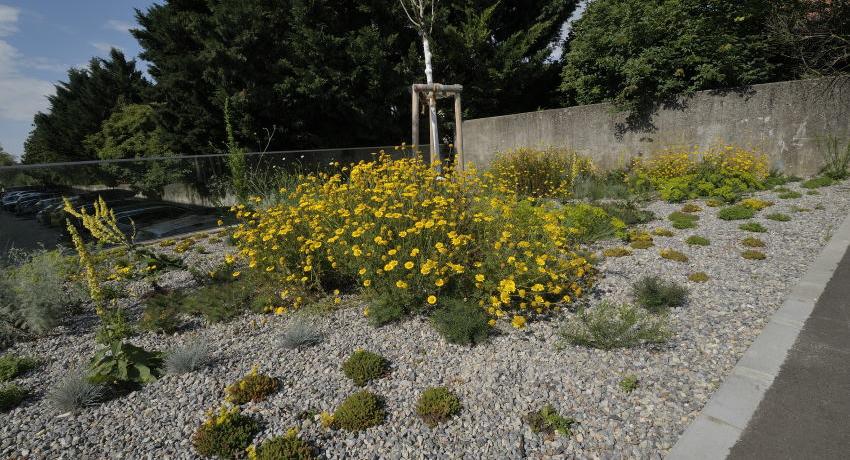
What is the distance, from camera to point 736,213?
5.57 meters

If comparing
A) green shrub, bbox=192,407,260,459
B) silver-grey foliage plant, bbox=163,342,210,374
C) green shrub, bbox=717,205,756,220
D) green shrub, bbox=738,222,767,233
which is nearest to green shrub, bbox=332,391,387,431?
green shrub, bbox=192,407,260,459

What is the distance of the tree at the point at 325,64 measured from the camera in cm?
1093

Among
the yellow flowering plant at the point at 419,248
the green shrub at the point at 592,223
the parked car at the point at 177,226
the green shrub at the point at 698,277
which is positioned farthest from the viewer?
the parked car at the point at 177,226

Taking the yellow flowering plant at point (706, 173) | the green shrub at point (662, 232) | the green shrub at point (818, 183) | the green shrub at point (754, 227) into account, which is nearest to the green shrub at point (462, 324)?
the green shrub at point (662, 232)

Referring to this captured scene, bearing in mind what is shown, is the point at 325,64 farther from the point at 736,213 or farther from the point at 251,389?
the point at 251,389

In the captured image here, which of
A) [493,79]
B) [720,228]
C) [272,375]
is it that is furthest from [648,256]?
[493,79]

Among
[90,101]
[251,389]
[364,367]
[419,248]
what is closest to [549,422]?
[364,367]

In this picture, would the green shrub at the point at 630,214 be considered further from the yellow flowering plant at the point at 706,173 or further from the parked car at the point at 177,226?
the parked car at the point at 177,226

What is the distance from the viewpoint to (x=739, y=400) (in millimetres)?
2297

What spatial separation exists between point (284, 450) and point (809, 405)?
111 inches

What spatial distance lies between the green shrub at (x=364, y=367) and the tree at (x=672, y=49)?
8.40 meters

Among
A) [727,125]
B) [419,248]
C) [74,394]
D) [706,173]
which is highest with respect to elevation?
[727,125]

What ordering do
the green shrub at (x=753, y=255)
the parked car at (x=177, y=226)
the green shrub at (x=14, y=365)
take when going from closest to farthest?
the green shrub at (x=14, y=365)
the green shrub at (x=753, y=255)
the parked car at (x=177, y=226)

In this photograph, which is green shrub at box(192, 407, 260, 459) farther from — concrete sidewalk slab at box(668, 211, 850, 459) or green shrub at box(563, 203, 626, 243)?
green shrub at box(563, 203, 626, 243)
